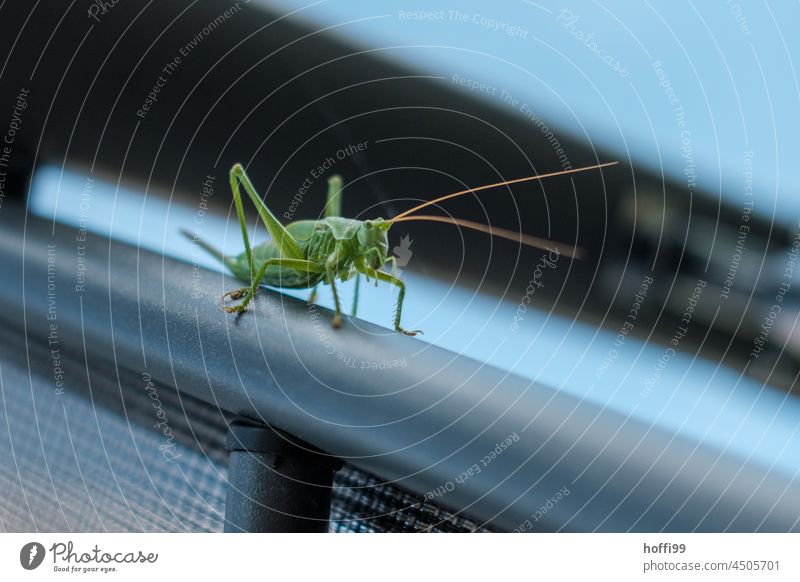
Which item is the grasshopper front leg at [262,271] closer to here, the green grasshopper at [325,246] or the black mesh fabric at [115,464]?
the green grasshopper at [325,246]

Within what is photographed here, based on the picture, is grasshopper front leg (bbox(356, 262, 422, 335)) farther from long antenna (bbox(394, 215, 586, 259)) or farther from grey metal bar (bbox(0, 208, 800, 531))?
grey metal bar (bbox(0, 208, 800, 531))

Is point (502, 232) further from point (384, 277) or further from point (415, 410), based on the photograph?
point (415, 410)

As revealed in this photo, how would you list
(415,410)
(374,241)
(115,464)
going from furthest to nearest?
(374,241), (115,464), (415,410)

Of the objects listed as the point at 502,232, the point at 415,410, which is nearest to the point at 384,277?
the point at 502,232

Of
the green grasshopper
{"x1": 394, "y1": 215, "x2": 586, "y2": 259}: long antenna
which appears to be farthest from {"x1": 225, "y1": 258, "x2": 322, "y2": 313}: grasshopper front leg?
{"x1": 394, "y1": 215, "x2": 586, "y2": 259}: long antenna

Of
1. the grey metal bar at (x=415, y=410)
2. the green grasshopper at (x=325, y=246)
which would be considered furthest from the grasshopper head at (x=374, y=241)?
the grey metal bar at (x=415, y=410)
